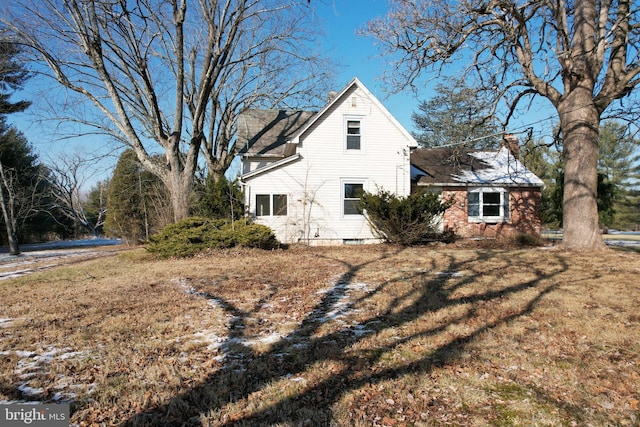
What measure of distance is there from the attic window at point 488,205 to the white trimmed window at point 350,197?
18.3 ft

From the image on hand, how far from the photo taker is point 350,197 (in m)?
15.6

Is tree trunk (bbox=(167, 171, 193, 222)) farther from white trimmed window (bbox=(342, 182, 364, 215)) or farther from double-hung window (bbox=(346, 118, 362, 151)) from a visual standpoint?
double-hung window (bbox=(346, 118, 362, 151))

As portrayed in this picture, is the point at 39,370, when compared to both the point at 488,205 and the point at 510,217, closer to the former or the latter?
the point at 488,205

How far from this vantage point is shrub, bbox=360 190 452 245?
13.2 m

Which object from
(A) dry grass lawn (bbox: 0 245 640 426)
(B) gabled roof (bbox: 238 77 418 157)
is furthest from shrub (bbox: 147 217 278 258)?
(B) gabled roof (bbox: 238 77 418 157)

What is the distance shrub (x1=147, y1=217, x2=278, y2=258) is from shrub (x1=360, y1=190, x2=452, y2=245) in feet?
13.2

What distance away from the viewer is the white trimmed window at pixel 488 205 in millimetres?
17047

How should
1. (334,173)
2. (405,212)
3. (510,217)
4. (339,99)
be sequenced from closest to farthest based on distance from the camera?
1. (405,212)
2. (339,99)
3. (334,173)
4. (510,217)

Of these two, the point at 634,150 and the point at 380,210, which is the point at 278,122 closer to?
the point at 380,210

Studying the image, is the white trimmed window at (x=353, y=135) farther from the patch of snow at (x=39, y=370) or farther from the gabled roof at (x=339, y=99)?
the patch of snow at (x=39, y=370)

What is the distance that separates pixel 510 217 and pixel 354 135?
A: 8329mm

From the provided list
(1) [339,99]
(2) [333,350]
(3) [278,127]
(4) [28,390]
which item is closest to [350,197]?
(1) [339,99]

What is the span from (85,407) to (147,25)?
46.2 feet

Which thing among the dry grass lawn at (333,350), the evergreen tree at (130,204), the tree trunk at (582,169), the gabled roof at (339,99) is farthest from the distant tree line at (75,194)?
the tree trunk at (582,169)
